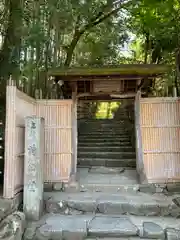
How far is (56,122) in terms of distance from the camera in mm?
5938

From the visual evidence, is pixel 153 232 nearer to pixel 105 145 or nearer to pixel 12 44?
pixel 12 44

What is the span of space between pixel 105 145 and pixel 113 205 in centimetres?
352

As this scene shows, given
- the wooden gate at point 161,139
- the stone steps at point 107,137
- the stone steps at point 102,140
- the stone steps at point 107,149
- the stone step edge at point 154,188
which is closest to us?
the stone step edge at point 154,188

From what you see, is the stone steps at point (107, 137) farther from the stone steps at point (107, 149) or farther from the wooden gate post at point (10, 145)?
the wooden gate post at point (10, 145)

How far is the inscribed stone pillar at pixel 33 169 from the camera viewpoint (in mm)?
4438

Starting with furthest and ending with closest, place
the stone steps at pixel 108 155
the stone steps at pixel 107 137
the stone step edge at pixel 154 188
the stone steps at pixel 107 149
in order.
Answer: the stone steps at pixel 107 137
the stone steps at pixel 107 149
the stone steps at pixel 108 155
the stone step edge at pixel 154 188

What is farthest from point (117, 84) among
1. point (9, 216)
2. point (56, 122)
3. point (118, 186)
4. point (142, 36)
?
point (142, 36)

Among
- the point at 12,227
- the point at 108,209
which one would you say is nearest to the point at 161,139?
the point at 108,209

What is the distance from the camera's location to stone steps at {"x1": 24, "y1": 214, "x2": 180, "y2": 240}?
395cm

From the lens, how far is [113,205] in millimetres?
4723

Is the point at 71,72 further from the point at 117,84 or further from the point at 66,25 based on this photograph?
the point at 66,25

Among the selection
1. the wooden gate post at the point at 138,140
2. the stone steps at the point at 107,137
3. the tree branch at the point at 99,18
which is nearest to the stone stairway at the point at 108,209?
the wooden gate post at the point at 138,140

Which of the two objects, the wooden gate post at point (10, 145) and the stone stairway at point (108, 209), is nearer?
the stone stairway at point (108, 209)

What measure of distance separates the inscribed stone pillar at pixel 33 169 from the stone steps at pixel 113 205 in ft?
1.26
